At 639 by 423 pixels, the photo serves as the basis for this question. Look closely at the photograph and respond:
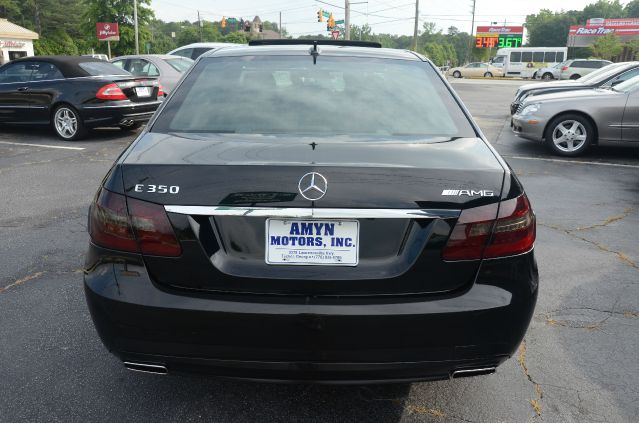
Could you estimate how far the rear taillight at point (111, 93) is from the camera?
10.0 meters

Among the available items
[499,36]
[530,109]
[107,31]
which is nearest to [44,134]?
[530,109]

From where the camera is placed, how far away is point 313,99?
2.79 meters

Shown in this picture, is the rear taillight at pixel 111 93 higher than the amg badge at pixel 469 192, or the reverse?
the amg badge at pixel 469 192

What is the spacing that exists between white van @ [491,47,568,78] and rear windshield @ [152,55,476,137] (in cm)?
5766

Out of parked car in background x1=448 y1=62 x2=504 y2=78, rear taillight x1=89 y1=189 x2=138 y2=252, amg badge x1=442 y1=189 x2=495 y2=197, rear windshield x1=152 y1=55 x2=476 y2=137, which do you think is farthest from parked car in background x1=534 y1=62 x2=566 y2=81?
rear taillight x1=89 y1=189 x2=138 y2=252

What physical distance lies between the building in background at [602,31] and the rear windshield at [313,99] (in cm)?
8308

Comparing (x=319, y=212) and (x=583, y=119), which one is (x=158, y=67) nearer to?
(x=583, y=119)

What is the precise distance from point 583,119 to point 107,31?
40829mm

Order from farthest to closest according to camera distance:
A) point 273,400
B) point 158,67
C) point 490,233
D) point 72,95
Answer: point 158,67 → point 72,95 → point 273,400 → point 490,233

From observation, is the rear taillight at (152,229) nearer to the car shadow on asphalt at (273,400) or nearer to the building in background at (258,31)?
the car shadow on asphalt at (273,400)

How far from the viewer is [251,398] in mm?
2648

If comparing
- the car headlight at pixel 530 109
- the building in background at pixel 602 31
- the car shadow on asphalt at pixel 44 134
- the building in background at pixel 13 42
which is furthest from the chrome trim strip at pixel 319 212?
the building in background at pixel 602 31

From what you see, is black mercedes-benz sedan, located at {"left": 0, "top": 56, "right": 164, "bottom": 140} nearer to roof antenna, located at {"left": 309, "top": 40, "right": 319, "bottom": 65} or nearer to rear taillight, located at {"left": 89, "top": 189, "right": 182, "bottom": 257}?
roof antenna, located at {"left": 309, "top": 40, "right": 319, "bottom": 65}

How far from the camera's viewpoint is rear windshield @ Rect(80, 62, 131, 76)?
10531 millimetres
